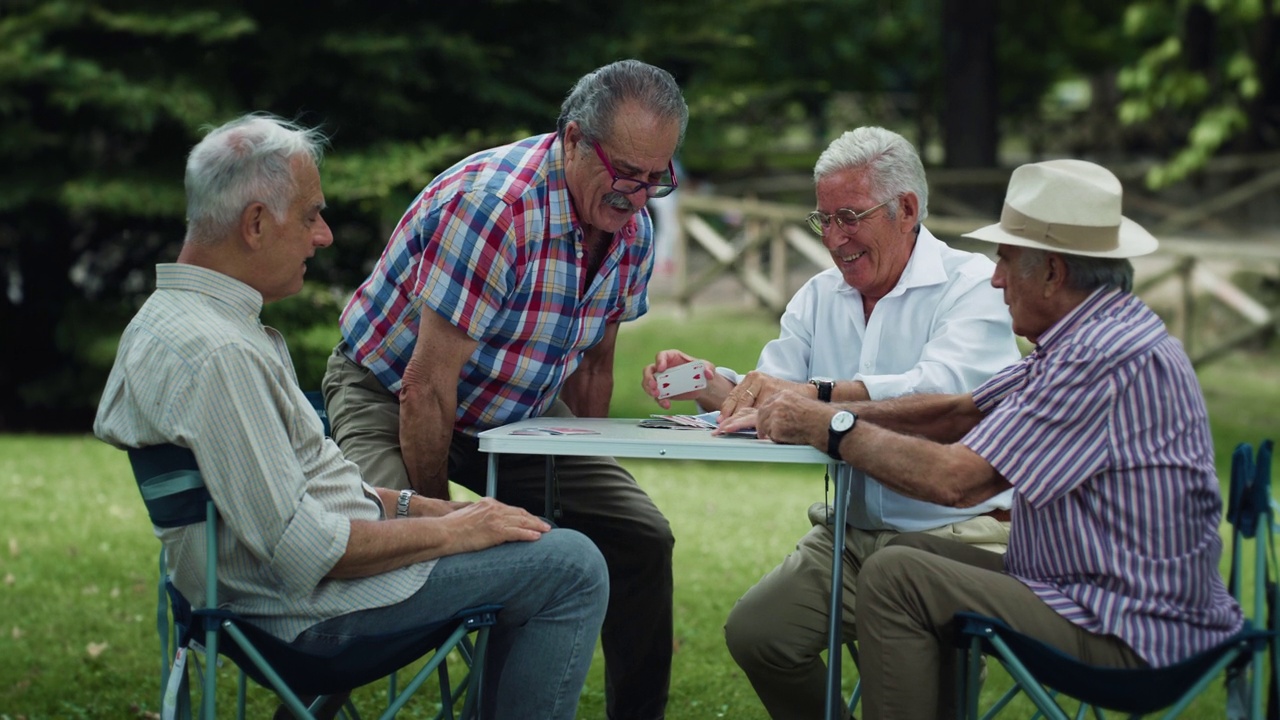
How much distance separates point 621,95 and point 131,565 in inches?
151

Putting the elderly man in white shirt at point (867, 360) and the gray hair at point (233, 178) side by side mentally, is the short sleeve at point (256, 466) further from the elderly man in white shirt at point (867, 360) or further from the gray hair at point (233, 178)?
the elderly man in white shirt at point (867, 360)

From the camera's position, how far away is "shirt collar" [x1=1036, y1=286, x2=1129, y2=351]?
9.96 feet

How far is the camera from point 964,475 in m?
3.05

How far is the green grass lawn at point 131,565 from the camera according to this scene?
4836 mm

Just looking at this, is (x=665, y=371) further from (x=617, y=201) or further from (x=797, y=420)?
(x=797, y=420)

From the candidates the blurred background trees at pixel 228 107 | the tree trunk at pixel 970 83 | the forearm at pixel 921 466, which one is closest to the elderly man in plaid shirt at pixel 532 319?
the forearm at pixel 921 466

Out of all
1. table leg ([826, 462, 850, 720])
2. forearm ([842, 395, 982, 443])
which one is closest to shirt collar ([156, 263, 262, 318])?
table leg ([826, 462, 850, 720])

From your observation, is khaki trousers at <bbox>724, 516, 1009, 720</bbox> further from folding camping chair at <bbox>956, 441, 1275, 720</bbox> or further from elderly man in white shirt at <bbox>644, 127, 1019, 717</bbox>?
folding camping chair at <bbox>956, 441, 1275, 720</bbox>

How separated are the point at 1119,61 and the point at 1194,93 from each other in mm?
8795

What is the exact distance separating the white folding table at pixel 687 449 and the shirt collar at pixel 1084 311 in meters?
0.57

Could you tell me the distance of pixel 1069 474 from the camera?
292cm

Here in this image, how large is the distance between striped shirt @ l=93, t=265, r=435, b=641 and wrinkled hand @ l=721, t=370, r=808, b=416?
3.46ft

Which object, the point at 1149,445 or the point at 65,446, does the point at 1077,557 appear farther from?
the point at 65,446

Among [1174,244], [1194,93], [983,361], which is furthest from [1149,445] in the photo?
[1194,93]
